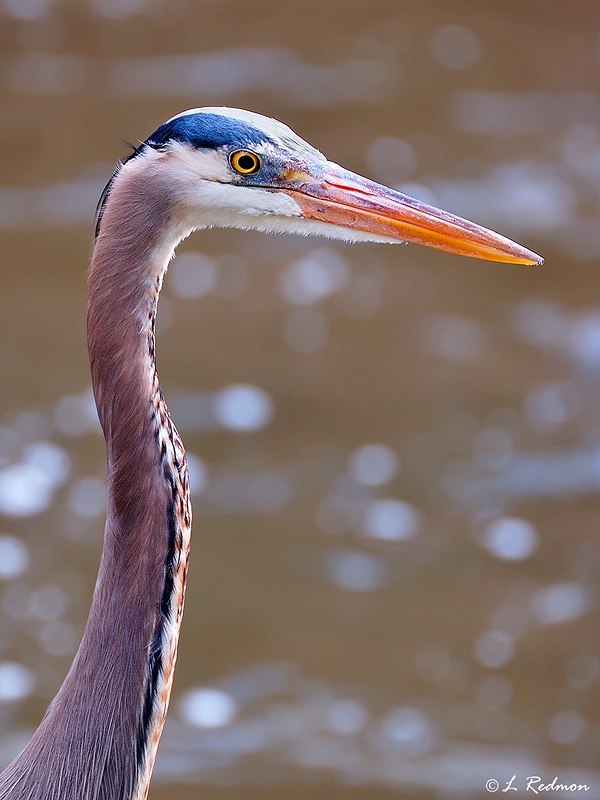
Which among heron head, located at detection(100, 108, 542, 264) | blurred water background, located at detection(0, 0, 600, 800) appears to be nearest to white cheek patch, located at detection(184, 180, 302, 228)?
heron head, located at detection(100, 108, 542, 264)

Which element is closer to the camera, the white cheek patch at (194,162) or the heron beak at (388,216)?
the white cheek patch at (194,162)

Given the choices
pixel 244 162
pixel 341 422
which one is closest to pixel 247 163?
pixel 244 162

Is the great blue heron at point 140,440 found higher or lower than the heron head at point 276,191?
lower

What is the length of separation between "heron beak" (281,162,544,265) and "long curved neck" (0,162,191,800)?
0.21m

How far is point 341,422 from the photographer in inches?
150

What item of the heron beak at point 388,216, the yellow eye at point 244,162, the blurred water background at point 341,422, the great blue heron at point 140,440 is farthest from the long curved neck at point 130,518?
the blurred water background at point 341,422

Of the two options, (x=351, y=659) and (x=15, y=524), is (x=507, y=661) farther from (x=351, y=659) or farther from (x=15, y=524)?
(x=15, y=524)

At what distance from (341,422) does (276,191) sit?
85.2 inches

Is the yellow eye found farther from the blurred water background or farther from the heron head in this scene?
the blurred water background

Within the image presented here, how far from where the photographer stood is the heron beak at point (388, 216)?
170cm

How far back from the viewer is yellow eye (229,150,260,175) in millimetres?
1635

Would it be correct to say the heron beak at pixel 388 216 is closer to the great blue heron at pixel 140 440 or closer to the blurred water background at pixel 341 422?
the great blue heron at pixel 140 440

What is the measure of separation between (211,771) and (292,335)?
1677 millimetres

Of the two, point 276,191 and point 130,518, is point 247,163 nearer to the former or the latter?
point 276,191
